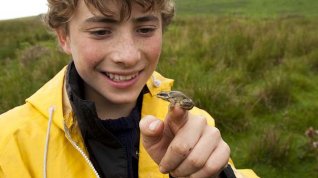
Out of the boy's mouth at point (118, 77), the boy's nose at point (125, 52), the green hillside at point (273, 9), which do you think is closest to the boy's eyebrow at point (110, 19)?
the boy's nose at point (125, 52)

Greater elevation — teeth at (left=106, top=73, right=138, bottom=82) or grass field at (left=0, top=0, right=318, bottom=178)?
teeth at (left=106, top=73, right=138, bottom=82)

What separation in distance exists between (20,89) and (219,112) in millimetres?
3011

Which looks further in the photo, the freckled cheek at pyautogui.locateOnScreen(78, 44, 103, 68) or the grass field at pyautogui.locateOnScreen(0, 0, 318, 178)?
the grass field at pyautogui.locateOnScreen(0, 0, 318, 178)

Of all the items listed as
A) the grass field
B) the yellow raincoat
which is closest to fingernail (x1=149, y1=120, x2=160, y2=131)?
the yellow raincoat

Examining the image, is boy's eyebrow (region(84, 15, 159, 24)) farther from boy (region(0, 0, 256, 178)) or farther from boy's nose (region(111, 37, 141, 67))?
boy's nose (region(111, 37, 141, 67))

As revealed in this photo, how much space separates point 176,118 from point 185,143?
0.38ft

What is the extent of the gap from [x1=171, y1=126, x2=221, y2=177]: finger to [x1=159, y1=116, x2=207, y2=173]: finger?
2 cm

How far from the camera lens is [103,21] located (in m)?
2.51

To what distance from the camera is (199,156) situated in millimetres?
1777

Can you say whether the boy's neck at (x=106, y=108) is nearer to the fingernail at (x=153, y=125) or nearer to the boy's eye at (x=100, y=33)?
the boy's eye at (x=100, y=33)

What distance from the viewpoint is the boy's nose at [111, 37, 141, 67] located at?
8.19ft

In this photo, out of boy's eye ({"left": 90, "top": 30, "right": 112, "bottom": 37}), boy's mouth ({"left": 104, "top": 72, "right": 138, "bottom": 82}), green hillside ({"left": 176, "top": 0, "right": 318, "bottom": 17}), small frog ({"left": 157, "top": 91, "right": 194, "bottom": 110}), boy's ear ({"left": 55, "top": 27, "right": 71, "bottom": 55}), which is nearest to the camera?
small frog ({"left": 157, "top": 91, "right": 194, "bottom": 110})

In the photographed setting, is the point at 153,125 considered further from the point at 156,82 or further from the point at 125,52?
the point at 156,82

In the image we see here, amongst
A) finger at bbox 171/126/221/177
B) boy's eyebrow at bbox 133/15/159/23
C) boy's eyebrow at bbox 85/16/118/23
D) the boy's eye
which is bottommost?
finger at bbox 171/126/221/177
